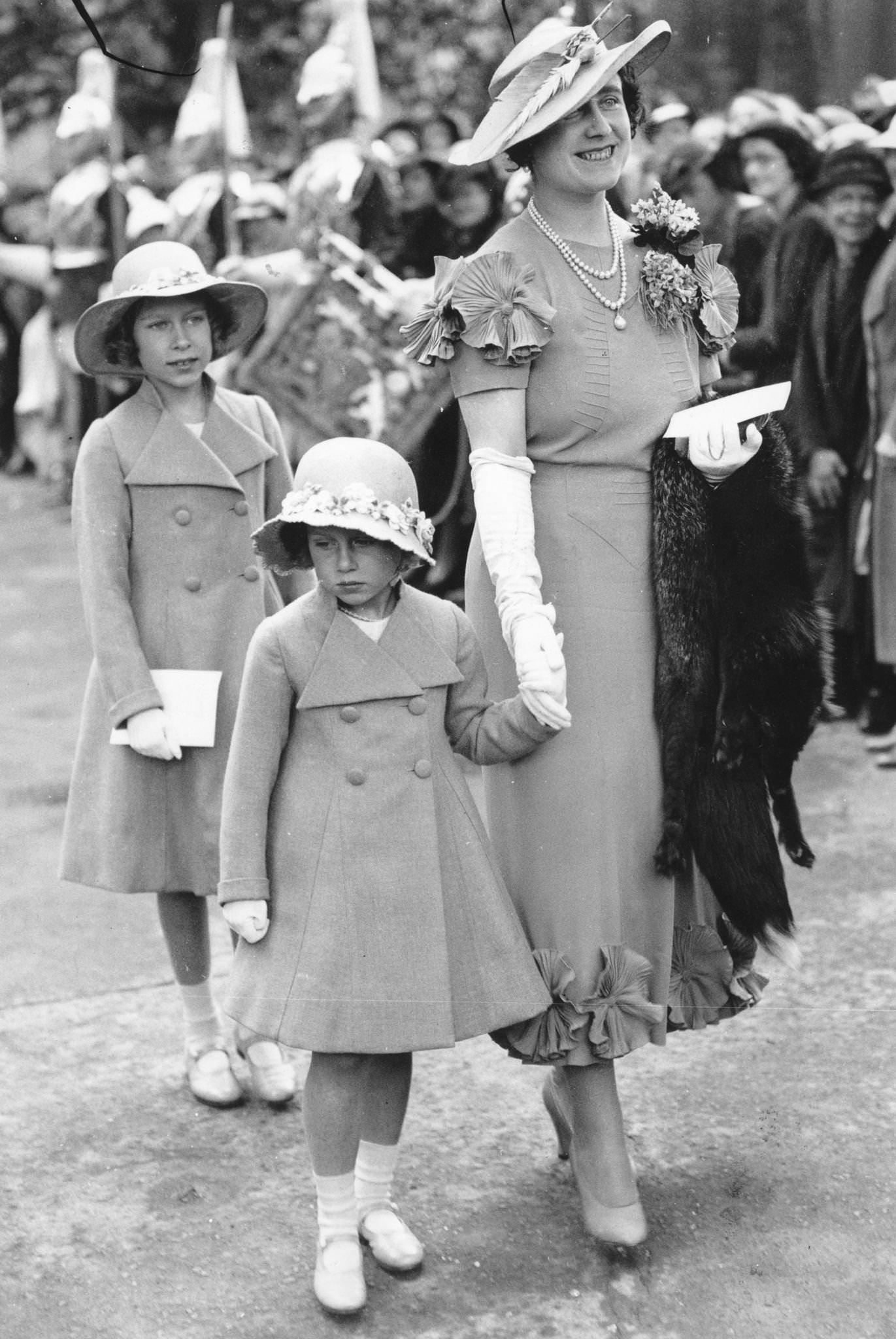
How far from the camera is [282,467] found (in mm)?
4230

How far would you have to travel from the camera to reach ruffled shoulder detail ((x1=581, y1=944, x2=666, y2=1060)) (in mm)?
3314

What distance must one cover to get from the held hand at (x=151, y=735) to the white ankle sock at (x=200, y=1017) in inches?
23.9

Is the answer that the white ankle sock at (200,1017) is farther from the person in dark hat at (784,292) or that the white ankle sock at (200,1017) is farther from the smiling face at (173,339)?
the person in dark hat at (784,292)

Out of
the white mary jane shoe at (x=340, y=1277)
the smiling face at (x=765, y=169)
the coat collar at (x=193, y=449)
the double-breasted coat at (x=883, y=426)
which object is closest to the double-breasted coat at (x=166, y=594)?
the coat collar at (x=193, y=449)

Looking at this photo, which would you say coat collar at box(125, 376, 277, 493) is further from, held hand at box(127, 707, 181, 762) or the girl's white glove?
the girl's white glove

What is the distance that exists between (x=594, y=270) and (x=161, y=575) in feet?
4.12

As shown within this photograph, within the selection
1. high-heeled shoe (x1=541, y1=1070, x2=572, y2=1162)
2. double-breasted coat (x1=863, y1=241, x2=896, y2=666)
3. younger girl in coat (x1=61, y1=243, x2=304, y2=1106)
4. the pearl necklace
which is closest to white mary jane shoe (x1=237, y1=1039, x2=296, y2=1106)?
younger girl in coat (x1=61, y1=243, x2=304, y2=1106)

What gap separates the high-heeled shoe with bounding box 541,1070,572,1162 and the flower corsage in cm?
151

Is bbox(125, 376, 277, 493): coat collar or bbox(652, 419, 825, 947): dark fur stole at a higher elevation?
bbox(125, 376, 277, 493): coat collar

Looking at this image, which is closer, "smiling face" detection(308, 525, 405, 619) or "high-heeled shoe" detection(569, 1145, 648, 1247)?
"smiling face" detection(308, 525, 405, 619)

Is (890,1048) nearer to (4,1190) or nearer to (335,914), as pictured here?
(335,914)

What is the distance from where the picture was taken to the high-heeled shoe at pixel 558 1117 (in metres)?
3.67

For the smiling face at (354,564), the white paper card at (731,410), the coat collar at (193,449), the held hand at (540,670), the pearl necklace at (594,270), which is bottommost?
the held hand at (540,670)

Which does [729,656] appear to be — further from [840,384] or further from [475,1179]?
[840,384]
